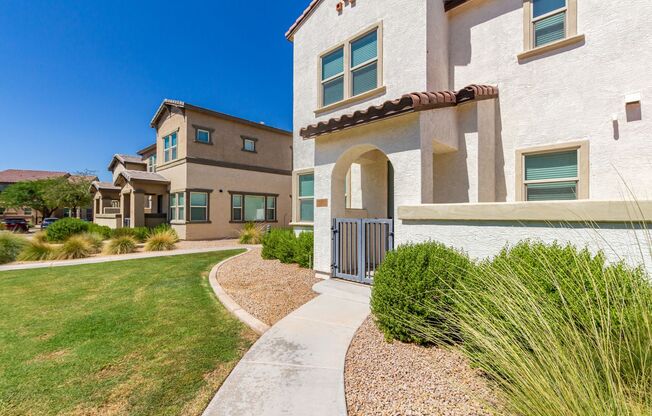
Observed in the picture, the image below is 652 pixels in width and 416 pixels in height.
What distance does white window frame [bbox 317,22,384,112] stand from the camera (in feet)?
26.6

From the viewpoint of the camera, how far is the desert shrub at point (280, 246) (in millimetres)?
9797

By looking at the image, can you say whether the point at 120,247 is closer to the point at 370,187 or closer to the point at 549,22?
the point at 370,187

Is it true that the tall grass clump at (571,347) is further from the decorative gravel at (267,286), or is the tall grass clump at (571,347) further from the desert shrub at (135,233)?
the desert shrub at (135,233)

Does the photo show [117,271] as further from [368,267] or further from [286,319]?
[368,267]

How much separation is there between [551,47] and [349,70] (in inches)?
205

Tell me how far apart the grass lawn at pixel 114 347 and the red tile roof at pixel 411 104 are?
5109 millimetres

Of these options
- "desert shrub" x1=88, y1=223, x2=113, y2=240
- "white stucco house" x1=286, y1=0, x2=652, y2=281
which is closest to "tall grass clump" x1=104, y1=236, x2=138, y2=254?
"desert shrub" x1=88, y1=223, x2=113, y2=240

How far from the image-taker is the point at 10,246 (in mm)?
11977

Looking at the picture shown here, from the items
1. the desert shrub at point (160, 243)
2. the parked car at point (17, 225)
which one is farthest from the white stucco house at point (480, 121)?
the parked car at point (17, 225)

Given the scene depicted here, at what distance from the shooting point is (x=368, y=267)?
22.9 ft

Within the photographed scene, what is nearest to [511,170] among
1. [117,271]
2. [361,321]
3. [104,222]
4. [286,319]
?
[361,321]

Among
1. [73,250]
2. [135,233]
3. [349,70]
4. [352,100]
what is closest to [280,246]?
[352,100]

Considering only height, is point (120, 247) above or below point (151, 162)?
below

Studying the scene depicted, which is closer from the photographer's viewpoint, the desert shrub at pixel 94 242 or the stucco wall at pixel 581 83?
the stucco wall at pixel 581 83
